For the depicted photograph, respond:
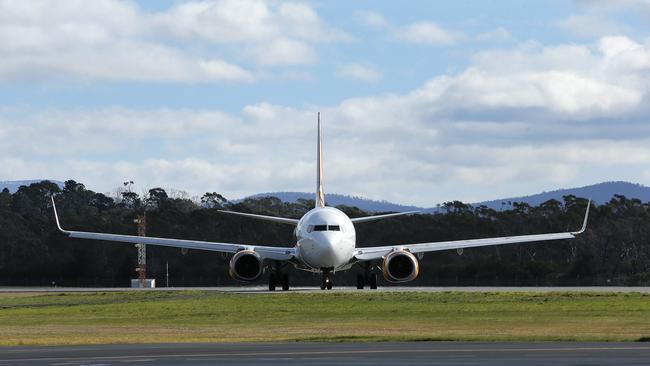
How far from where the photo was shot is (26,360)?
92.5ft

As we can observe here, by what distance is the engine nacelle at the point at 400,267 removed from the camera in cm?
7094

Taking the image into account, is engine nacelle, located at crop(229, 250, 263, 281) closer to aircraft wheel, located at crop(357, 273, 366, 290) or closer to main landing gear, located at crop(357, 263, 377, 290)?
aircraft wheel, located at crop(357, 273, 366, 290)

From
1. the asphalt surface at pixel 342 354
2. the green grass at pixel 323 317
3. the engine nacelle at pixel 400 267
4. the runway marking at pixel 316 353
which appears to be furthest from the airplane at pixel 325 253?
the runway marking at pixel 316 353

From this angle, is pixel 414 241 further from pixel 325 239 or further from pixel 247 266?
pixel 325 239

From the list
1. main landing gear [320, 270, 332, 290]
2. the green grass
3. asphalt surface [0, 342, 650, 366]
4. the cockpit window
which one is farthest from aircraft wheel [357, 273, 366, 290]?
asphalt surface [0, 342, 650, 366]

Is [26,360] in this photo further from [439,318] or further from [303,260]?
[303,260]

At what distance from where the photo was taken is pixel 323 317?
4841 centimetres

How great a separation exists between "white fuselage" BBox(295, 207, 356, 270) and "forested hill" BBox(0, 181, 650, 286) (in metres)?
34.6

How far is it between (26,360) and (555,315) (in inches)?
950

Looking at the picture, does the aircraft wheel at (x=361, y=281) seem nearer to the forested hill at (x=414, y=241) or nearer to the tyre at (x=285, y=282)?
the tyre at (x=285, y=282)

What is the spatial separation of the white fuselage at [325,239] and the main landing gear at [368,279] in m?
3.59

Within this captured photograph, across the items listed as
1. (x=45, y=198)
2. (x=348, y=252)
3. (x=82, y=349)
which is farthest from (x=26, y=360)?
(x=45, y=198)

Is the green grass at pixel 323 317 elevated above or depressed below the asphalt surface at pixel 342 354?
above

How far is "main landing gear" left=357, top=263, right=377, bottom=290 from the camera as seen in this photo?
73.3 m
